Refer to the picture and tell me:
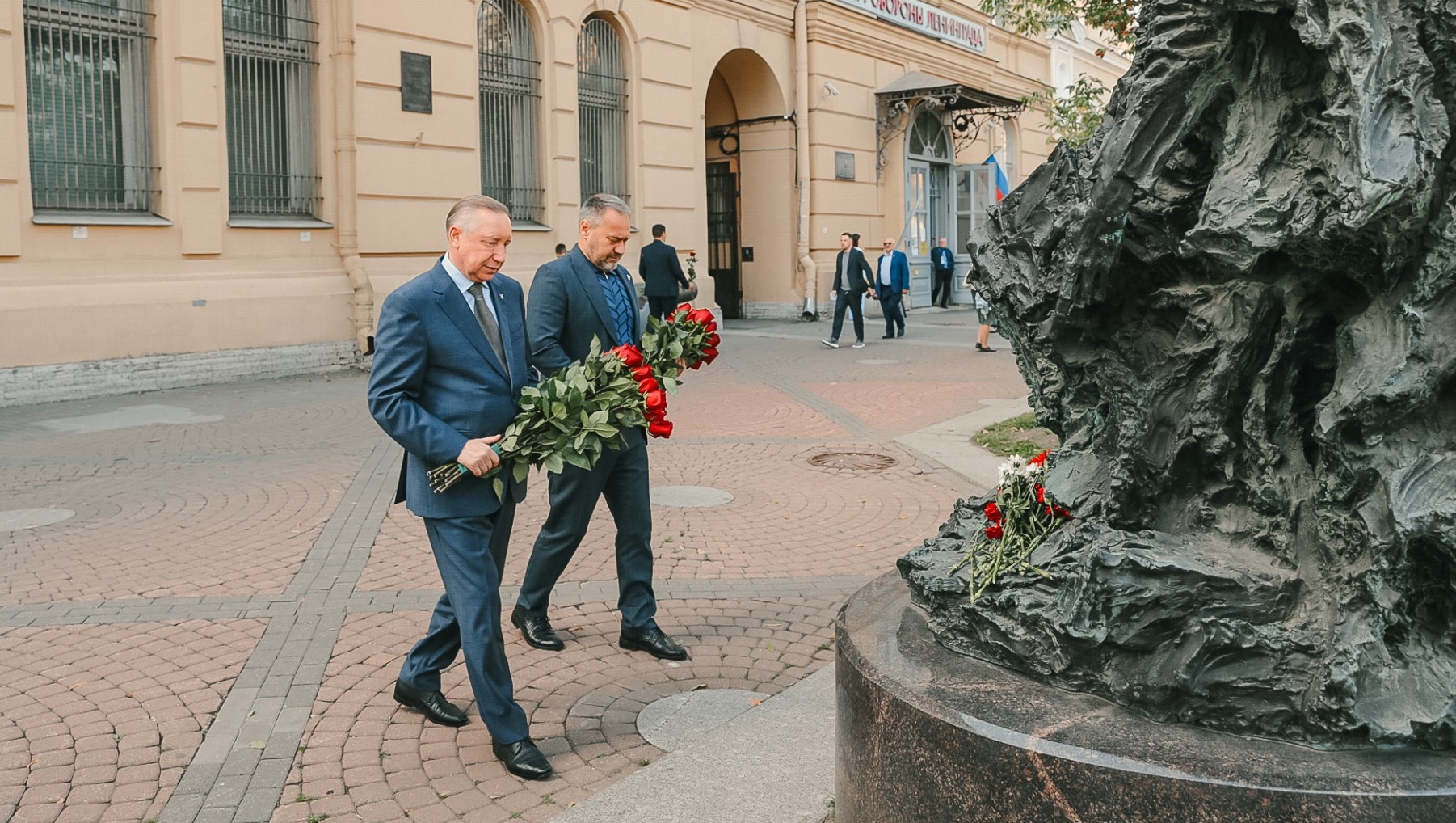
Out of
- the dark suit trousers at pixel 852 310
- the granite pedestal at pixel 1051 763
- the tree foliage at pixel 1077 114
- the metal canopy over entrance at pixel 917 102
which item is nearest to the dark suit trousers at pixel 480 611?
the granite pedestal at pixel 1051 763

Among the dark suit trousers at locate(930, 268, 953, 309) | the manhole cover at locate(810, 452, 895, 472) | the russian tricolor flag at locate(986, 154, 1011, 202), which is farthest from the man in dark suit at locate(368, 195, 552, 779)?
the dark suit trousers at locate(930, 268, 953, 309)

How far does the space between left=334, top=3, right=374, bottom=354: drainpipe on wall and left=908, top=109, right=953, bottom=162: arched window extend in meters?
14.5

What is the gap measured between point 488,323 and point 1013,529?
192 centimetres

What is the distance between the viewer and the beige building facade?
13.1m

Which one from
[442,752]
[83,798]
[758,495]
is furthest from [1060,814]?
[758,495]

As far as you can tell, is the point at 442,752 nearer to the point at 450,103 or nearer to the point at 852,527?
the point at 852,527

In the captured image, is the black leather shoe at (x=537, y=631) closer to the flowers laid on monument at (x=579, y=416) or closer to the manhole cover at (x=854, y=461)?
the flowers laid on monument at (x=579, y=416)

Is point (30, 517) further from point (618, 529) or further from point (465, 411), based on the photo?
point (465, 411)

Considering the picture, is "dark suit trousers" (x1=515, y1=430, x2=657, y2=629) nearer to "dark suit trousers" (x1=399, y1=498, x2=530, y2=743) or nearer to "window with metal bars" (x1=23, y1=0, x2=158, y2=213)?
"dark suit trousers" (x1=399, y1=498, x2=530, y2=743)

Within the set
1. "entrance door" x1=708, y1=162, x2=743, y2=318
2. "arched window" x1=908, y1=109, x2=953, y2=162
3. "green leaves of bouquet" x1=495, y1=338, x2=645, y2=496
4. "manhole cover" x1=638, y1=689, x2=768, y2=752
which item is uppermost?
"arched window" x1=908, y1=109, x2=953, y2=162

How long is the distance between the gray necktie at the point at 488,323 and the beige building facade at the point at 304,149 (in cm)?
998

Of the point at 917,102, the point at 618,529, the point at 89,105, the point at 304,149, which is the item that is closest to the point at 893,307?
the point at 917,102

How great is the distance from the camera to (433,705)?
4.62m

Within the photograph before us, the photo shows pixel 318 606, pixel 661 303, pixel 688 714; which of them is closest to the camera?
pixel 688 714
